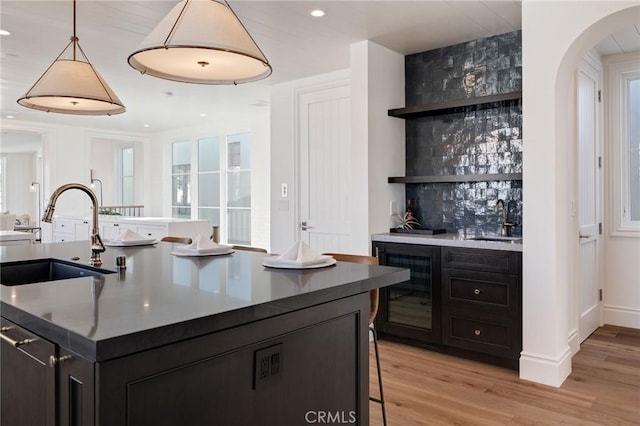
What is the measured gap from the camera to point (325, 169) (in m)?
4.72

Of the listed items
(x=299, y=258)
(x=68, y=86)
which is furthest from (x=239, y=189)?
(x=299, y=258)

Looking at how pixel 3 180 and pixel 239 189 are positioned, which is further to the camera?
pixel 3 180

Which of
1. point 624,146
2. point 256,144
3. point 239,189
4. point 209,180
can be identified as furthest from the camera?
point 209,180

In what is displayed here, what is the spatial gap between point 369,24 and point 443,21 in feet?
1.76

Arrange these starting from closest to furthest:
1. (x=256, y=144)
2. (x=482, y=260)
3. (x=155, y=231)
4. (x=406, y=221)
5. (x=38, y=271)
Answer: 1. (x=38, y=271)
2. (x=482, y=260)
3. (x=406, y=221)
4. (x=155, y=231)
5. (x=256, y=144)

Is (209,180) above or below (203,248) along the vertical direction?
above

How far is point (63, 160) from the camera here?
26.7ft

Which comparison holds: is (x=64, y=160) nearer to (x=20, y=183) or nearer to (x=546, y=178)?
(x=20, y=183)

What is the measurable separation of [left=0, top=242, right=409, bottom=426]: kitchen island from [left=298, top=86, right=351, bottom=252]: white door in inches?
105

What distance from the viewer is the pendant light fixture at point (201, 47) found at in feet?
5.74

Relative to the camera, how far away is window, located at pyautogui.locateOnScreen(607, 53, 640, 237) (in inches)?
171

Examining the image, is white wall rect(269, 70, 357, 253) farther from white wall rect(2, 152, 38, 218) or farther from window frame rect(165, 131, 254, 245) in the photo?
white wall rect(2, 152, 38, 218)

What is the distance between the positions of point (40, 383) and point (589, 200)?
4205 mm

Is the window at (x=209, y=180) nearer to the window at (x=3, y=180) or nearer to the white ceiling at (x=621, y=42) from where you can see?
the white ceiling at (x=621, y=42)
